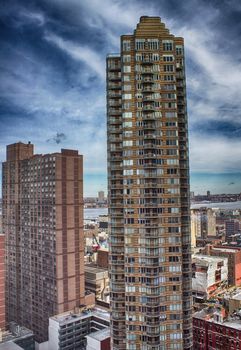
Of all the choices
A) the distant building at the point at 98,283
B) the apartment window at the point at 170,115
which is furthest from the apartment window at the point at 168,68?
the distant building at the point at 98,283

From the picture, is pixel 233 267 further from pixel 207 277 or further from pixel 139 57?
pixel 139 57

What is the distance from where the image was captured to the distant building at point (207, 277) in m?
23.2

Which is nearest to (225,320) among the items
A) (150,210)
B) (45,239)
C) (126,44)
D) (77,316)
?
(77,316)

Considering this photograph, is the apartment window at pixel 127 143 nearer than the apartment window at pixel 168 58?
Yes

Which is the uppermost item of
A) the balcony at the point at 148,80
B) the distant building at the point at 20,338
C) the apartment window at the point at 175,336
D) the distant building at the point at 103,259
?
the balcony at the point at 148,80

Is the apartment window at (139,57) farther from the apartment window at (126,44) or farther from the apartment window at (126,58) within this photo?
the apartment window at (126,44)

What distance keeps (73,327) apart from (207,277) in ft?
31.9

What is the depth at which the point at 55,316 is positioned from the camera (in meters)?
18.2

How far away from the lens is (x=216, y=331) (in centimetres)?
1544

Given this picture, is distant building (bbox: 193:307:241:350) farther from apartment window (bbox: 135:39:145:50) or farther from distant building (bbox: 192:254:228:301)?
apartment window (bbox: 135:39:145:50)

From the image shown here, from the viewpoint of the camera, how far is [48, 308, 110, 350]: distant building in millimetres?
17250

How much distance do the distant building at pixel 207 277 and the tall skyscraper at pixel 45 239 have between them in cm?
775

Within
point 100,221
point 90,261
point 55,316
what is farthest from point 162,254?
point 100,221

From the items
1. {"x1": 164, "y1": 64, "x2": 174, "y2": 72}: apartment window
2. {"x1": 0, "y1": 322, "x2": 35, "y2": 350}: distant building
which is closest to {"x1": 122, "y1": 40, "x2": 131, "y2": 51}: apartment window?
{"x1": 164, "y1": 64, "x2": 174, "y2": 72}: apartment window
